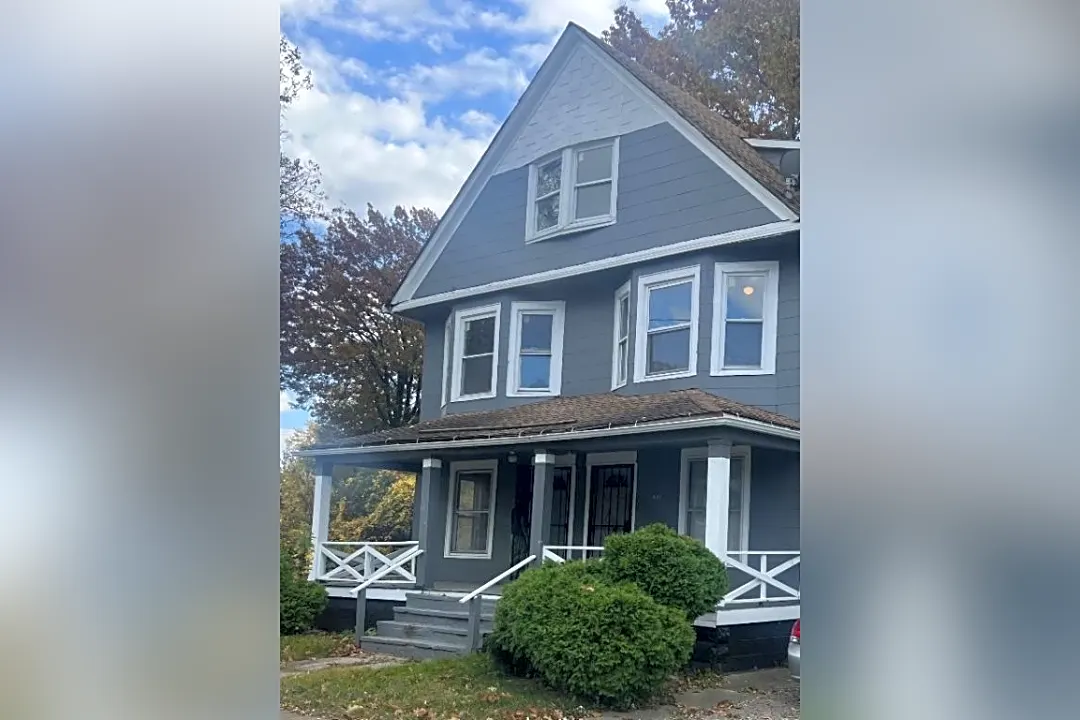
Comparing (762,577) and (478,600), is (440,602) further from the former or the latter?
(762,577)

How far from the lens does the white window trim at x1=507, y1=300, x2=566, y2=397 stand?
356 centimetres

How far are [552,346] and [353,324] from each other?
0.83 meters

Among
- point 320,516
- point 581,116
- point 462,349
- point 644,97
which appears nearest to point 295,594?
point 320,516

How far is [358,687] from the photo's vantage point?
127 inches

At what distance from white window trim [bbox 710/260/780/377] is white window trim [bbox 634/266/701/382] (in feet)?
0.28

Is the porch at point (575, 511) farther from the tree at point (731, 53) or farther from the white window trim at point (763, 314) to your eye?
the tree at point (731, 53)

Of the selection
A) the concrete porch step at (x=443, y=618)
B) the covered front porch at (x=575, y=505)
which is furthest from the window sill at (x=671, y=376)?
the concrete porch step at (x=443, y=618)

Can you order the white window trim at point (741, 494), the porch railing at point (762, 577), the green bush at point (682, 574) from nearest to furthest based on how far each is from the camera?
the porch railing at point (762, 577)
the white window trim at point (741, 494)
the green bush at point (682, 574)

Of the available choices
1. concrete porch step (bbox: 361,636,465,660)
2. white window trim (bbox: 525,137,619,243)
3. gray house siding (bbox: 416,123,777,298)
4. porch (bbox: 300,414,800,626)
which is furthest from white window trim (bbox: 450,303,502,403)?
concrete porch step (bbox: 361,636,465,660)

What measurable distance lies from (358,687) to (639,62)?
2.66m

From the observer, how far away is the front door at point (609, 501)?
129 inches

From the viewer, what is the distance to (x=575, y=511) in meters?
3.41
